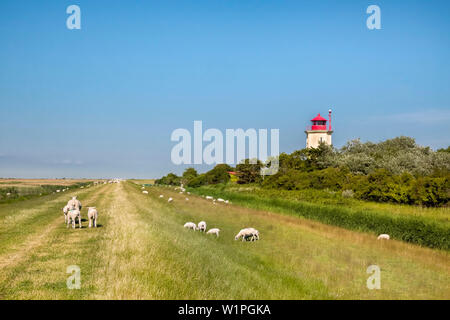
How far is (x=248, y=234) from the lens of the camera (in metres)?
25.6

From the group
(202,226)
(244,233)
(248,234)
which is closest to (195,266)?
(244,233)

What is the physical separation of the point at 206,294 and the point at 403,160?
48.1 metres

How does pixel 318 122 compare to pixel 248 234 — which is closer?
pixel 248 234

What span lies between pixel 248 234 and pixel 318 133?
63.8 meters

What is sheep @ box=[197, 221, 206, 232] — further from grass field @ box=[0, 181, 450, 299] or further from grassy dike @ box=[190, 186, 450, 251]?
grassy dike @ box=[190, 186, 450, 251]

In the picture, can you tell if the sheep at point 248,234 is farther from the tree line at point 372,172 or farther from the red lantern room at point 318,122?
the red lantern room at point 318,122

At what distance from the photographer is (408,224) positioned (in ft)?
89.6

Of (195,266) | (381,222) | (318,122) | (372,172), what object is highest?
(318,122)

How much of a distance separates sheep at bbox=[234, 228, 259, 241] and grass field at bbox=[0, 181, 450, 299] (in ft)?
2.18

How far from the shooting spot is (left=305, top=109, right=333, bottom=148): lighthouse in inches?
3334

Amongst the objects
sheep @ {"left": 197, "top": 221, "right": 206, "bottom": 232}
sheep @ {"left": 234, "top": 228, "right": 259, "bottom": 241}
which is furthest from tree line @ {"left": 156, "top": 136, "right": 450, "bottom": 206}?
sheep @ {"left": 197, "top": 221, "right": 206, "bottom": 232}

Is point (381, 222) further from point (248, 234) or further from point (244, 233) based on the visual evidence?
point (244, 233)

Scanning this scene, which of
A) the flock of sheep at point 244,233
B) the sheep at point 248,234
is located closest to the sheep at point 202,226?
the flock of sheep at point 244,233
